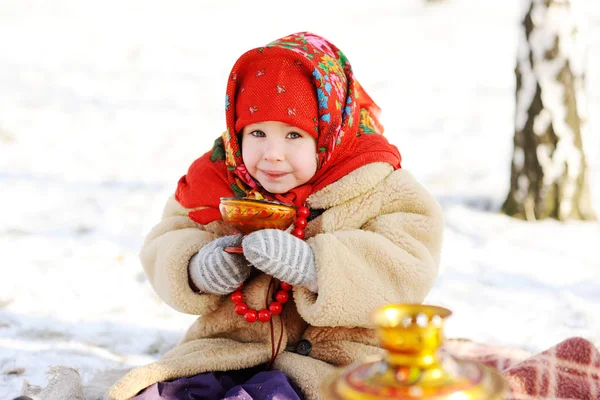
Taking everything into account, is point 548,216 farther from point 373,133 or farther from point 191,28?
point 191,28

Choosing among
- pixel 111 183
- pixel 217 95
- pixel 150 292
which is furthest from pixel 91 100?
pixel 150 292

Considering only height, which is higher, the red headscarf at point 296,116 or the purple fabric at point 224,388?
the red headscarf at point 296,116

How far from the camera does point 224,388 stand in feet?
7.00

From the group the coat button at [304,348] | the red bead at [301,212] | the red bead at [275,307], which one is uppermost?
the red bead at [301,212]

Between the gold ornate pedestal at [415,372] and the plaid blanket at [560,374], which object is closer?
the gold ornate pedestal at [415,372]

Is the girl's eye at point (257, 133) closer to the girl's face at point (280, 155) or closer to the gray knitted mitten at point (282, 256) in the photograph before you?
the girl's face at point (280, 155)

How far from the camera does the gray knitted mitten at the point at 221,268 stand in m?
2.04

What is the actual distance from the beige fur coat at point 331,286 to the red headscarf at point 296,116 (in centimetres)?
6

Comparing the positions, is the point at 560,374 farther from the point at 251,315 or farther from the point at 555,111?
the point at 555,111

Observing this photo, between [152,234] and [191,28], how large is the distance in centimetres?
765

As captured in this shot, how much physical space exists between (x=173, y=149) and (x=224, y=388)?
15.7 ft

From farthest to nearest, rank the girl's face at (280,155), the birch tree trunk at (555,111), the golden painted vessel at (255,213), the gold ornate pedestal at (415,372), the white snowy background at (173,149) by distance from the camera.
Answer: the birch tree trunk at (555,111), the white snowy background at (173,149), the girl's face at (280,155), the golden painted vessel at (255,213), the gold ornate pedestal at (415,372)

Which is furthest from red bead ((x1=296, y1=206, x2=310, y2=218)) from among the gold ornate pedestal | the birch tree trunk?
the birch tree trunk

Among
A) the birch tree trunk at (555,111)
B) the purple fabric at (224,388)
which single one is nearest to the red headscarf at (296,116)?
the purple fabric at (224,388)
